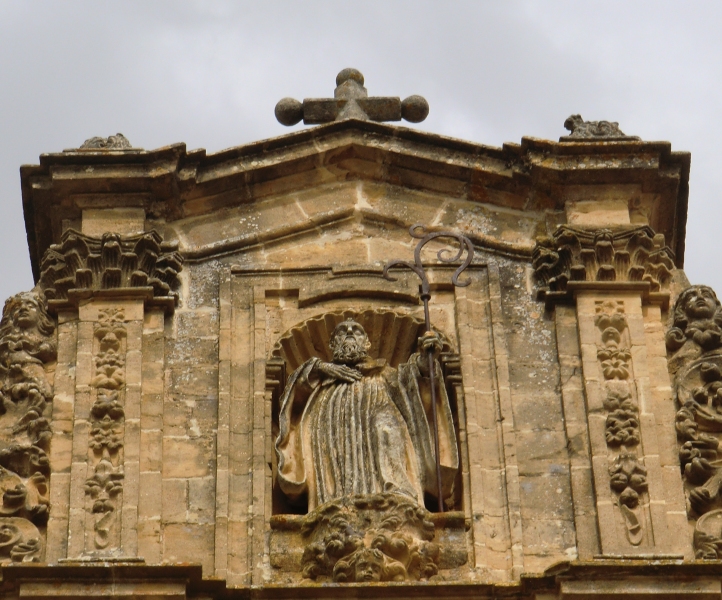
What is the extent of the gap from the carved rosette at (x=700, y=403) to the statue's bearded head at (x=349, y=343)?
1962mm

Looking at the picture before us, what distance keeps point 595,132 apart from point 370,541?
3.95 meters

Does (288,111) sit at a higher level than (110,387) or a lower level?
higher

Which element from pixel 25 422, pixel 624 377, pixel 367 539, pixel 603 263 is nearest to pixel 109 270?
pixel 25 422

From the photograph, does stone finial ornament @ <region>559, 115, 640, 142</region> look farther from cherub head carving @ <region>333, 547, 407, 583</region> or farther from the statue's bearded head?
cherub head carving @ <region>333, 547, 407, 583</region>

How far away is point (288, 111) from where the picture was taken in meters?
19.1

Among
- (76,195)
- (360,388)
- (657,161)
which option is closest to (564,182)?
(657,161)

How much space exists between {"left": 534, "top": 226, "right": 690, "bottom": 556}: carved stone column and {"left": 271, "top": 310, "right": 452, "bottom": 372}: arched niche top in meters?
0.94

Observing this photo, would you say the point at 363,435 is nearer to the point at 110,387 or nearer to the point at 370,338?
the point at 370,338

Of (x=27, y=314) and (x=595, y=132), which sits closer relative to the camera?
(x=27, y=314)

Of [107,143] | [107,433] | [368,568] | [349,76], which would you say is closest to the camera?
[368,568]

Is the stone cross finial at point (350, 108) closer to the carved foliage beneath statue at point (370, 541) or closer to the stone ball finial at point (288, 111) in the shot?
the stone ball finial at point (288, 111)

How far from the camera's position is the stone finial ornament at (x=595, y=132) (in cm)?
1817

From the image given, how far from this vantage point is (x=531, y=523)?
16047 millimetres

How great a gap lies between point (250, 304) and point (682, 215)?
315cm
